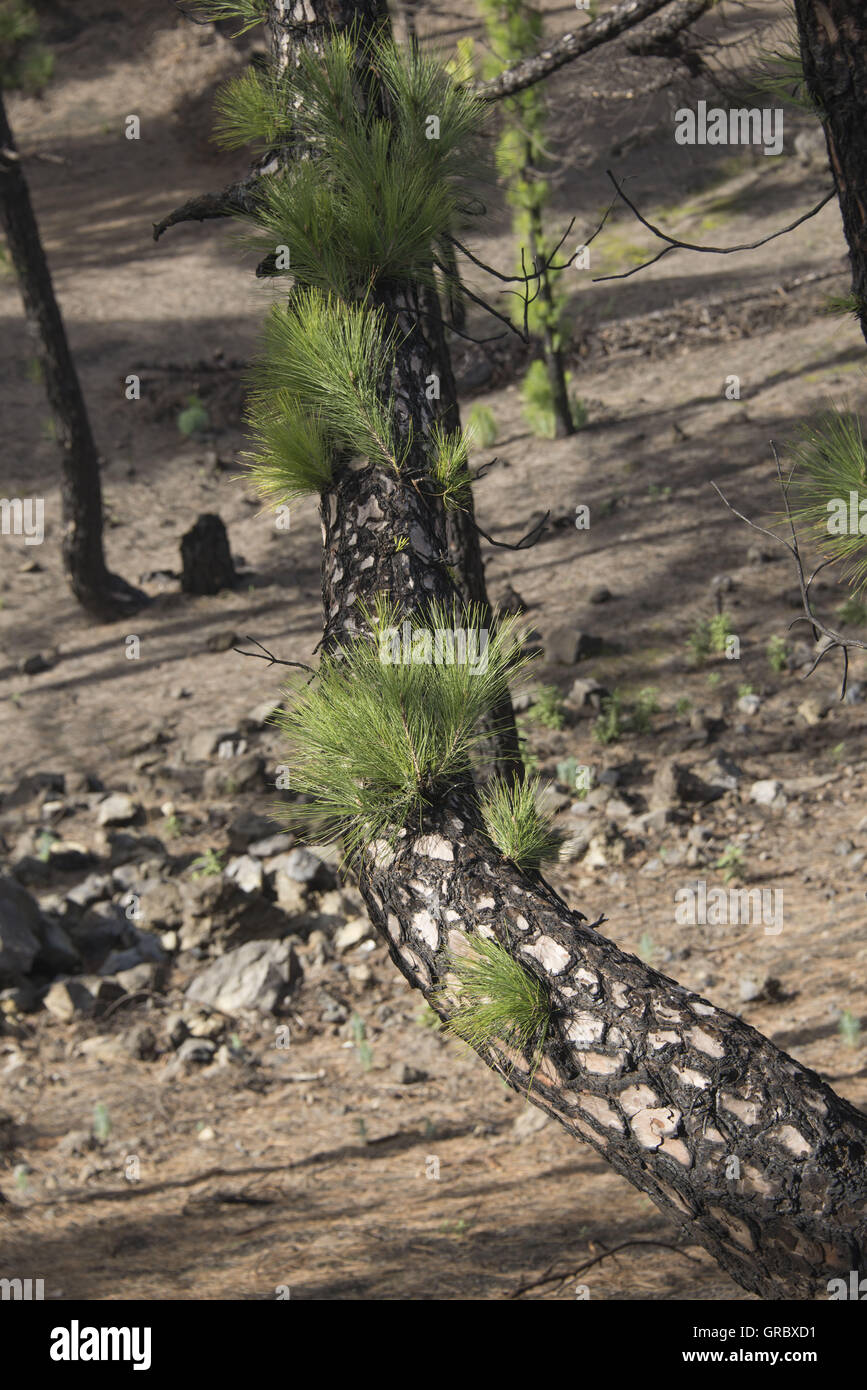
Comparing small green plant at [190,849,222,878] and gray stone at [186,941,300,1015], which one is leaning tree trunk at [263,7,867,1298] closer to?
gray stone at [186,941,300,1015]

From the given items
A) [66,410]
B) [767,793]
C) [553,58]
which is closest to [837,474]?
[553,58]

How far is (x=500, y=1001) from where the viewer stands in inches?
73.4

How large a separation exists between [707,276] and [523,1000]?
16.7m

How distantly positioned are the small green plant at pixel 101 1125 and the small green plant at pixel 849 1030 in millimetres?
3272

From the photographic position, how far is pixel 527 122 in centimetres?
1174

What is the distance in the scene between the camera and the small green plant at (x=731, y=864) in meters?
6.59

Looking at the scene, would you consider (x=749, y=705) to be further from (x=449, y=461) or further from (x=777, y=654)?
(x=449, y=461)

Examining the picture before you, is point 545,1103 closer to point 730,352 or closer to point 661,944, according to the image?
point 661,944

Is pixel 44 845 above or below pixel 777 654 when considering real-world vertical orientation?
below

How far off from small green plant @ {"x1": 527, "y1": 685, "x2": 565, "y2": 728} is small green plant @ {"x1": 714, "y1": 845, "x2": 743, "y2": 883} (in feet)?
6.14

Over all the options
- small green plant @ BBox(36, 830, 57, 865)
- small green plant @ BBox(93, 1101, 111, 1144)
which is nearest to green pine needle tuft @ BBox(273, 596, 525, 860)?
small green plant @ BBox(93, 1101, 111, 1144)

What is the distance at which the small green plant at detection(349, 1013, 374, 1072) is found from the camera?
5.61 meters

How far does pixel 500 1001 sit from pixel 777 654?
701 centimetres
